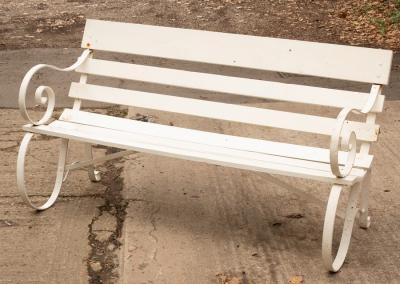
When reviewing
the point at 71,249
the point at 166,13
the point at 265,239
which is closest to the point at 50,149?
the point at 71,249

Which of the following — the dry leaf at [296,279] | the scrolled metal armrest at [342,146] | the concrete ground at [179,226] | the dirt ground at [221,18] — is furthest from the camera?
the dirt ground at [221,18]

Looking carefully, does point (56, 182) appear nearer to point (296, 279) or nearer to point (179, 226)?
point (179, 226)

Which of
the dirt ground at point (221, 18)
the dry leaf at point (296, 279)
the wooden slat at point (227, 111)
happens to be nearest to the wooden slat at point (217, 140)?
the wooden slat at point (227, 111)

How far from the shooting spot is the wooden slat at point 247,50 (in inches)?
166

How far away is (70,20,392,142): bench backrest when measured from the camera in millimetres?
4230

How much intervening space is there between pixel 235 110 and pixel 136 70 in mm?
714

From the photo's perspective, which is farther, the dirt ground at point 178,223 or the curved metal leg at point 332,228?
the dirt ground at point 178,223

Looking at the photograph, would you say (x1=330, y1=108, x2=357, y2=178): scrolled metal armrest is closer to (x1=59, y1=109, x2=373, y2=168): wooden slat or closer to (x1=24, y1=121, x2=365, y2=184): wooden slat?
(x1=24, y1=121, x2=365, y2=184): wooden slat

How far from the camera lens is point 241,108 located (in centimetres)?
448

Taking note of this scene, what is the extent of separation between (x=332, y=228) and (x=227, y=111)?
1105 millimetres

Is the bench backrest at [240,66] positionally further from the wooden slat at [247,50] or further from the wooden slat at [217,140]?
the wooden slat at [217,140]

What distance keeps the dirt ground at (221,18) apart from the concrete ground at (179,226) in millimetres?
3067

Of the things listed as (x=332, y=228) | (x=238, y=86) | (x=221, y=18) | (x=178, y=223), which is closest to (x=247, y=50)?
(x=238, y=86)

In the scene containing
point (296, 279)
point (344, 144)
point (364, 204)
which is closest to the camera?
point (344, 144)
